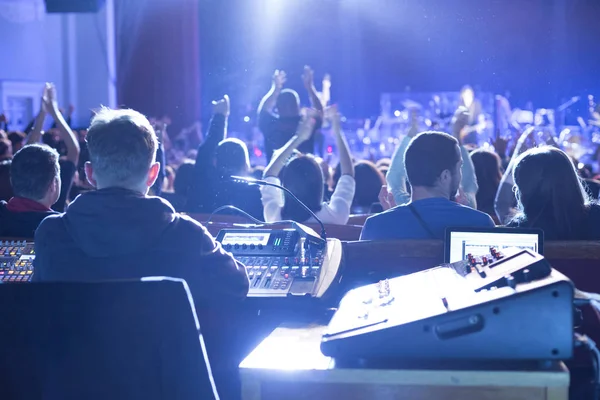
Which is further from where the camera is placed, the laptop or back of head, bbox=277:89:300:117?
back of head, bbox=277:89:300:117

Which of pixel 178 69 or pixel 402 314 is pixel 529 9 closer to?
pixel 178 69

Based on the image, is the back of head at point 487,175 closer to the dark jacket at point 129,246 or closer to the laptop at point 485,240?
the laptop at point 485,240

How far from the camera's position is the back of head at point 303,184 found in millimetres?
3076

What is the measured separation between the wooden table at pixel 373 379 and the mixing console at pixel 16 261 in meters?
0.84

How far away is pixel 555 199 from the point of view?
7.73ft

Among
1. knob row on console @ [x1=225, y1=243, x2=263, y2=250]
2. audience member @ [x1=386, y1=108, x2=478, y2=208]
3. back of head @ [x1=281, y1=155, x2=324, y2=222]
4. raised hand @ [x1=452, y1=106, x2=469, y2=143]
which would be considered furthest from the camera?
raised hand @ [x1=452, y1=106, x2=469, y2=143]

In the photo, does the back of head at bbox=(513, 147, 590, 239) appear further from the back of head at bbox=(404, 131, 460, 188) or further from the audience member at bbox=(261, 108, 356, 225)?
the audience member at bbox=(261, 108, 356, 225)

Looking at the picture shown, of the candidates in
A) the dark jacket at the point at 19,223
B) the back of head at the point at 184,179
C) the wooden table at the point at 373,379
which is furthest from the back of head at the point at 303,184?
the wooden table at the point at 373,379

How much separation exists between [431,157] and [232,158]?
1556 mm

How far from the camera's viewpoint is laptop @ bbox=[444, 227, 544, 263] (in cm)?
195

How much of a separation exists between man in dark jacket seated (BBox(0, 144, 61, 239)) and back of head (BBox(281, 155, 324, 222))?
3.08 ft

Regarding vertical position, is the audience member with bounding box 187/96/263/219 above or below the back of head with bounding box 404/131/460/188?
below

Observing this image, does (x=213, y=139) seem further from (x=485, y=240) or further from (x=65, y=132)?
(x=485, y=240)

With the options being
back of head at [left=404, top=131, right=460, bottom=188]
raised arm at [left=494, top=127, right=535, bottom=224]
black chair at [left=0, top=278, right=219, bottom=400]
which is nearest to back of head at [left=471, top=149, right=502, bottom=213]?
raised arm at [left=494, top=127, right=535, bottom=224]
